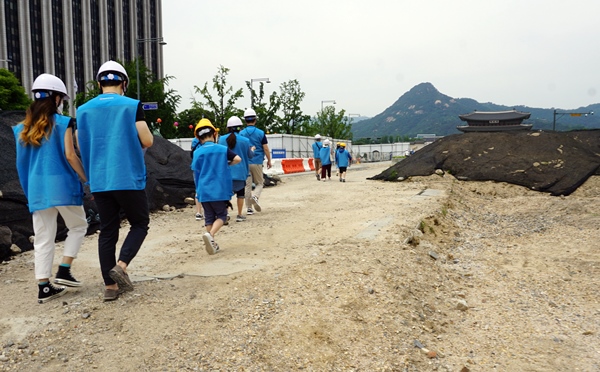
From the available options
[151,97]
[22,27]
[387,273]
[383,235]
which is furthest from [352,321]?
[22,27]

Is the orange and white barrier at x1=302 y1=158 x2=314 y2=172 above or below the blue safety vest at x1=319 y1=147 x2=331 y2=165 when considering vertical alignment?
below

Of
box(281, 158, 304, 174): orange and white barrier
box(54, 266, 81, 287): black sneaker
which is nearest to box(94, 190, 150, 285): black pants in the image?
box(54, 266, 81, 287): black sneaker

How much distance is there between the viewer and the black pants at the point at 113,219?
411cm

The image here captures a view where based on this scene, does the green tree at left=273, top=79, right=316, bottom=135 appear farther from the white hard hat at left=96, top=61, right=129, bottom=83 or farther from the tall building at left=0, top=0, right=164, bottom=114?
the white hard hat at left=96, top=61, right=129, bottom=83

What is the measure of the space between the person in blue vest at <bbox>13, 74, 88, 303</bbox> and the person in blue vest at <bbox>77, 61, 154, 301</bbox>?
0.25 metres

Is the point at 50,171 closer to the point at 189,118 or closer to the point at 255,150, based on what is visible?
the point at 255,150

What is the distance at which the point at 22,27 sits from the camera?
185ft

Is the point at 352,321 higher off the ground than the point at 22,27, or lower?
lower

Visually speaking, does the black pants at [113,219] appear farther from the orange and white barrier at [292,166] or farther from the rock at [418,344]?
the orange and white barrier at [292,166]

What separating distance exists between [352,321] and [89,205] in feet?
19.4

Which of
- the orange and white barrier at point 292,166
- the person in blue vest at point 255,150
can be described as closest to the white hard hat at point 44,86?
the person in blue vest at point 255,150

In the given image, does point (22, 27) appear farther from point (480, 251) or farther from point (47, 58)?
point (480, 251)

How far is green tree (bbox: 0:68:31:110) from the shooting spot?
1426 inches

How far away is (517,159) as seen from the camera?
1609 cm
